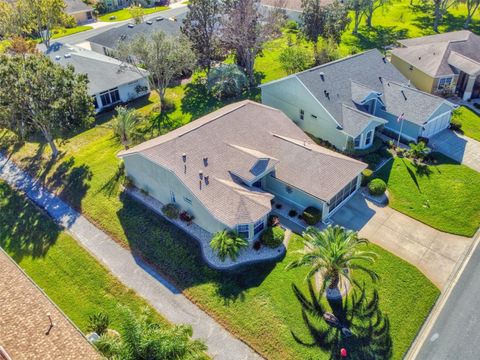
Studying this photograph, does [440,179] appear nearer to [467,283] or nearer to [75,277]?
[467,283]

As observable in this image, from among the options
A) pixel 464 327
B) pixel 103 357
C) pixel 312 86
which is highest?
pixel 312 86

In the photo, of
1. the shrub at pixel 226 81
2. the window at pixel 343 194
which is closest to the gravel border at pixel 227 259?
the window at pixel 343 194

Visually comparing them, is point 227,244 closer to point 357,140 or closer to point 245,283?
point 245,283

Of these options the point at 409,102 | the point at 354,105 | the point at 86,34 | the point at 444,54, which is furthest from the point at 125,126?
the point at 86,34

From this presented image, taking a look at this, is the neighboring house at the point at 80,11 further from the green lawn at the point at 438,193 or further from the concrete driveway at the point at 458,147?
the concrete driveway at the point at 458,147

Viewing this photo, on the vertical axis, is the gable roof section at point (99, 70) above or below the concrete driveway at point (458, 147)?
above

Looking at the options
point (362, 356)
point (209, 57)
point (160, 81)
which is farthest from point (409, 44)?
point (362, 356)

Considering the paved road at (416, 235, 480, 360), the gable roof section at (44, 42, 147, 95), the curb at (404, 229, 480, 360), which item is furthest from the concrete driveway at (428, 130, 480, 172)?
the gable roof section at (44, 42, 147, 95)
